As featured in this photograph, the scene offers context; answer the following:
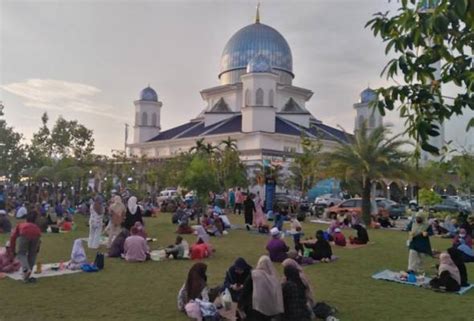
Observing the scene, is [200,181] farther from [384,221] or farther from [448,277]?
[448,277]

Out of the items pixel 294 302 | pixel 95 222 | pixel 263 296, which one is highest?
pixel 95 222

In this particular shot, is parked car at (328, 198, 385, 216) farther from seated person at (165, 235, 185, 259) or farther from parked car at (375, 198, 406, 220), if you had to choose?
seated person at (165, 235, 185, 259)

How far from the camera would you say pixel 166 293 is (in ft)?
29.3

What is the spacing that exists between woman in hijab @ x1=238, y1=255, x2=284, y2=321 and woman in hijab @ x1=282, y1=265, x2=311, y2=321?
0.13 meters

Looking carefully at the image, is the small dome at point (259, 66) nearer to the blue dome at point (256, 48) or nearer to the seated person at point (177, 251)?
the blue dome at point (256, 48)

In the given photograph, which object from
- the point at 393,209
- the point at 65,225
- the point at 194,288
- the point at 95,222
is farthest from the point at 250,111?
the point at 194,288

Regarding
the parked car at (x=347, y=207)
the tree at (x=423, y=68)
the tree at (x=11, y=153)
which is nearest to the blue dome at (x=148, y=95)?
the tree at (x=11, y=153)

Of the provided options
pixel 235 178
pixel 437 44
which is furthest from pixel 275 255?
pixel 235 178

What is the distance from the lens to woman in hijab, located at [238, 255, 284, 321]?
22.2 ft

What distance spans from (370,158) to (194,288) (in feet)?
54.9

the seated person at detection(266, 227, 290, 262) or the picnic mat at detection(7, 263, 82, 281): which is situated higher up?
the seated person at detection(266, 227, 290, 262)

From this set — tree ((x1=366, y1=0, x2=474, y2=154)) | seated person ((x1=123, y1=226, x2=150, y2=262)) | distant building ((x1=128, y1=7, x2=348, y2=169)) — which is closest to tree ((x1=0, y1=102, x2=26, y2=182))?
distant building ((x1=128, y1=7, x2=348, y2=169))

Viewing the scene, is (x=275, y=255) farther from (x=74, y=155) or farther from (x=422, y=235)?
(x=74, y=155)

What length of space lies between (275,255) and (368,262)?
256 cm
